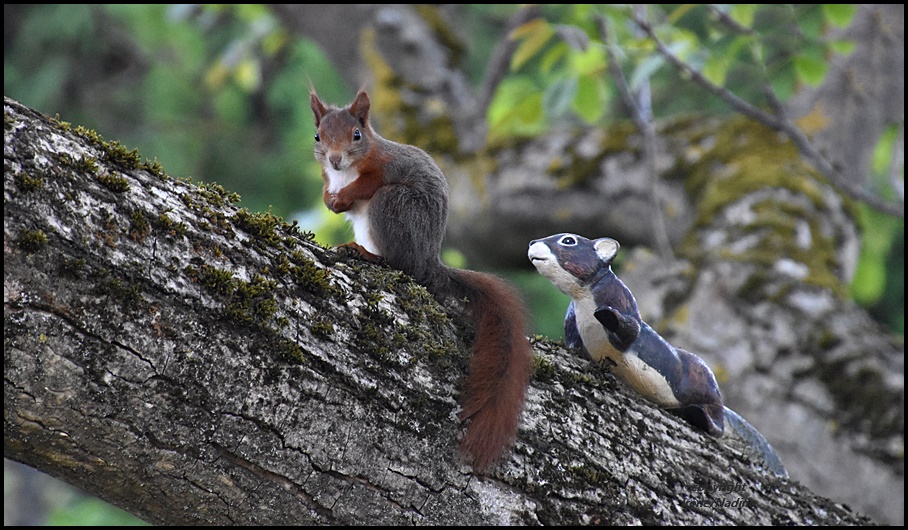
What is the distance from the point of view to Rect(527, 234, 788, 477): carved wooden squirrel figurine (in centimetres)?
231

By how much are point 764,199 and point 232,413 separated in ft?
11.3

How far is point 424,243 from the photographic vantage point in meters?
2.45

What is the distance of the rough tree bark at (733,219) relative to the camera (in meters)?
3.60

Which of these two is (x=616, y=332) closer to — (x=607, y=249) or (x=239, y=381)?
(x=607, y=249)

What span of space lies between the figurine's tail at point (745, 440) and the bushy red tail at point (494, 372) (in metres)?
0.74

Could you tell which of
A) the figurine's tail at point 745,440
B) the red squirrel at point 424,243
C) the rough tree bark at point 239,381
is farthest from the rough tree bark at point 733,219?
the red squirrel at point 424,243

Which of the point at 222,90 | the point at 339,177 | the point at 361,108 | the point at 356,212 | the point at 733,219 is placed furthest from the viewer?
the point at 222,90

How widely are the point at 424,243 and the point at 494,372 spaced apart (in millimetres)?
551

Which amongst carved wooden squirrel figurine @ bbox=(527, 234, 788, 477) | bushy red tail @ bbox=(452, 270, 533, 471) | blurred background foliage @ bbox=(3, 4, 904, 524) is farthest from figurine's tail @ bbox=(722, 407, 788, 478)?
blurred background foliage @ bbox=(3, 4, 904, 524)

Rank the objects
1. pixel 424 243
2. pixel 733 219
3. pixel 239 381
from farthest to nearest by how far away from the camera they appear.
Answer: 1. pixel 733 219
2. pixel 424 243
3. pixel 239 381

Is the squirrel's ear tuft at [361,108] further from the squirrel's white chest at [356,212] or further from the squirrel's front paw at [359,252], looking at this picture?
the squirrel's front paw at [359,252]

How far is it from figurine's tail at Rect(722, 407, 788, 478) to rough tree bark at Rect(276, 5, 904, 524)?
116 centimetres

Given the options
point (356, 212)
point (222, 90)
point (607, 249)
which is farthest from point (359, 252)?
point (222, 90)

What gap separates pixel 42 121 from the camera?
1.71 meters
